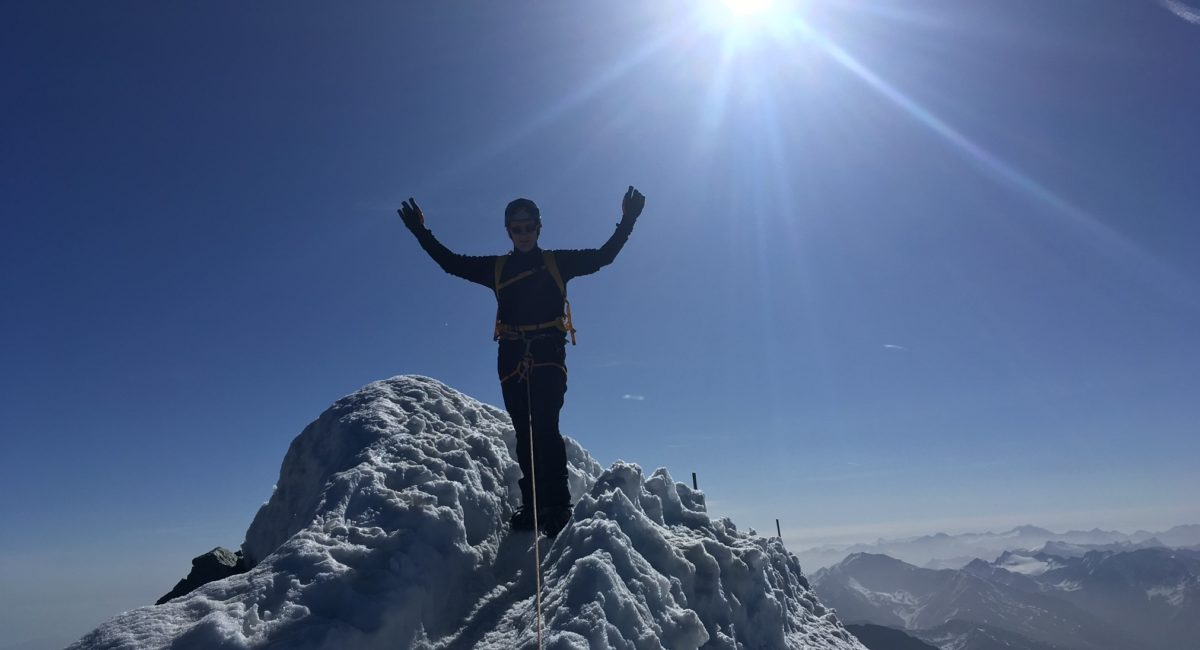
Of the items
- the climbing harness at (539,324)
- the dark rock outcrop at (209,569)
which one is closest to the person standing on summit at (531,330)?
the climbing harness at (539,324)

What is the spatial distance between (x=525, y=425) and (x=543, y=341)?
126 centimetres

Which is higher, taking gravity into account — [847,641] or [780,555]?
[780,555]

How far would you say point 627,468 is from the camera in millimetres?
8125

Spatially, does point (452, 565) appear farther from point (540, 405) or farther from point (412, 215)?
point (412, 215)

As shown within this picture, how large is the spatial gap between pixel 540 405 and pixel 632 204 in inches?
148

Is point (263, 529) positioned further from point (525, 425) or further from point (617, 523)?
point (617, 523)

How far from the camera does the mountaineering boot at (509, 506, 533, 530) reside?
796cm

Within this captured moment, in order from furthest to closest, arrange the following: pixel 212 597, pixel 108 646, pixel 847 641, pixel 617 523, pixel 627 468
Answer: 1. pixel 847 641
2. pixel 627 468
3. pixel 617 523
4. pixel 212 597
5. pixel 108 646

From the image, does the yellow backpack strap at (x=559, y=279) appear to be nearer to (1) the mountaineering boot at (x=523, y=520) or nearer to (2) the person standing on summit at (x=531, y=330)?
(2) the person standing on summit at (x=531, y=330)

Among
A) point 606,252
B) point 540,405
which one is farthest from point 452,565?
point 606,252

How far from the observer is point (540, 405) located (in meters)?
8.44

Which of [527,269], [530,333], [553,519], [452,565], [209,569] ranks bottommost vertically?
[452,565]

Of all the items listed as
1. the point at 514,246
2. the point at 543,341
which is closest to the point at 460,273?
the point at 514,246

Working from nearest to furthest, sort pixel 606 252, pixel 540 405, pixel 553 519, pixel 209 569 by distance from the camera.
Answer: pixel 553 519, pixel 540 405, pixel 606 252, pixel 209 569
